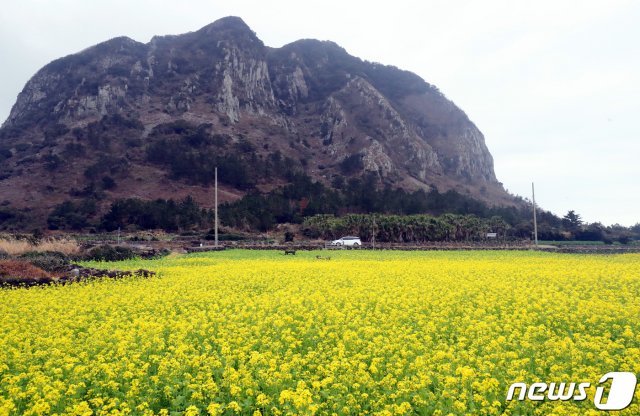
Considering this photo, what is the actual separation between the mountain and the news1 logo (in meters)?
91.4

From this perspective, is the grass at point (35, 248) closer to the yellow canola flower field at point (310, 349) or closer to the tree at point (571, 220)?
the yellow canola flower field at point (310, 349)

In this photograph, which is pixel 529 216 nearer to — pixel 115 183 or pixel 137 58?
pixel 115 183

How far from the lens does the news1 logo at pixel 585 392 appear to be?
6.36 metres

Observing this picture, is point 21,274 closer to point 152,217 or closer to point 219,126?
point 152,217

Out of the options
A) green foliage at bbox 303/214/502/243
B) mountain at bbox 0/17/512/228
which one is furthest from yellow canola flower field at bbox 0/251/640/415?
mountain at bbox 0/17/512/228

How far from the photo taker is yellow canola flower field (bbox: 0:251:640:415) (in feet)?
22.6

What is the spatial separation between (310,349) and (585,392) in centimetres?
470

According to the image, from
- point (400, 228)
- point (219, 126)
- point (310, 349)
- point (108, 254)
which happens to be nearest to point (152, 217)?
point (400, 228)

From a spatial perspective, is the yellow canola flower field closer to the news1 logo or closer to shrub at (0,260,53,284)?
the news1 logo

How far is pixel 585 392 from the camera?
695 centimetres

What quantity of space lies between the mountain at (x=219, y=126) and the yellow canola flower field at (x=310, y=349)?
83295 mm

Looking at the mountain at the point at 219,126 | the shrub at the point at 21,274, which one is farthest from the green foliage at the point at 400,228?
the shrub at the point at 21,274

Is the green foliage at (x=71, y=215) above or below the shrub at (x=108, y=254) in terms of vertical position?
above

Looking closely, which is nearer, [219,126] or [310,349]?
[310,349]
